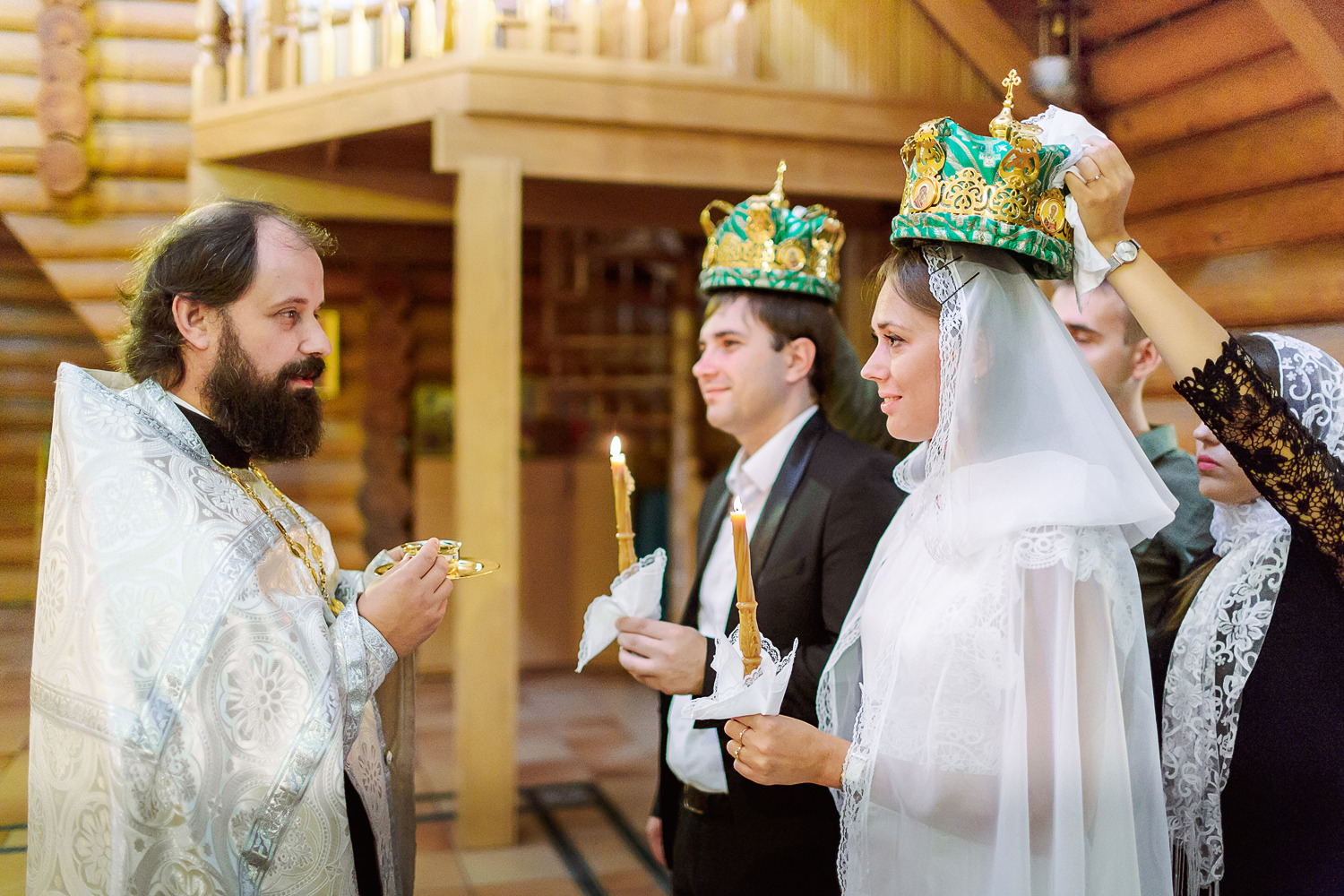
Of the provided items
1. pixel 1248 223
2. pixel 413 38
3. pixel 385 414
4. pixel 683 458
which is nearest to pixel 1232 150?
pixel 1248 223

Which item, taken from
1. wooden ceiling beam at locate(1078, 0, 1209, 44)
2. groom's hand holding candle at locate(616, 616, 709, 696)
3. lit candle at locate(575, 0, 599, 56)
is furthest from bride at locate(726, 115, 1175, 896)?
lit candle at locate(575, 0, 599, 56)

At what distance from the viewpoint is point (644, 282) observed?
7.34 metres

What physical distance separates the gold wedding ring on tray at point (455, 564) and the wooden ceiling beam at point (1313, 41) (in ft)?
6.33

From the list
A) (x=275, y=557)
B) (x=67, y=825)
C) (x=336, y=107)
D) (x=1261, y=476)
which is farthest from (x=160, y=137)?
(x=1261, y=476)

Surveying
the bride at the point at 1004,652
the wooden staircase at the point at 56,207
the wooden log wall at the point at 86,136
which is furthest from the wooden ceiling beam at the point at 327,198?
the bride at the point at 1004,652

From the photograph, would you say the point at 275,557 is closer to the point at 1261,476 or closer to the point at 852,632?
the point at 852,632

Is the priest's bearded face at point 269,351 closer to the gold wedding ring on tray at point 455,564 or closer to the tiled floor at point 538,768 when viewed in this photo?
the gold wedding ring on tray at point 455,564

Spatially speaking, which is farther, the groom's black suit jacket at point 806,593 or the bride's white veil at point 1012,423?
the groom's black suit jacket at point 806,593

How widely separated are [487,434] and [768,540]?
1.79m

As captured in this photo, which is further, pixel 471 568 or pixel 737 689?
pixel 471 568

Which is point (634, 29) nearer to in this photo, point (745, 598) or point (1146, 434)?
point (1146, 434)

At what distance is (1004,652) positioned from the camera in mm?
1358

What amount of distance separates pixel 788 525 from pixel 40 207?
2.24 metres

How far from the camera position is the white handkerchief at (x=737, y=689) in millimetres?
1374
